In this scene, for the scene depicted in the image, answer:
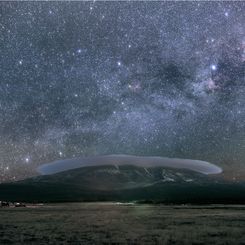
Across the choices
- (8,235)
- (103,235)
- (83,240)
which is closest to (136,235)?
(103,235)

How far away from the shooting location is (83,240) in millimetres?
39281

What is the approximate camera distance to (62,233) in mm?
45781

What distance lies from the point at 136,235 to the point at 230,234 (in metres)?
9.32

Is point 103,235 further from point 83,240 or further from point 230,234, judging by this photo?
point 230,234

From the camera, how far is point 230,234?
4353 cm

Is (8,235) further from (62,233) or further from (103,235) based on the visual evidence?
(103,235)

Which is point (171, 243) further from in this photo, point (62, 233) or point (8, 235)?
point (8, 235)

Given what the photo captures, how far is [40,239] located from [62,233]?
6038 mm

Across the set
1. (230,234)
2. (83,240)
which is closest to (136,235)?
(83,240)

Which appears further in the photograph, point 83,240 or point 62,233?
point 62,233

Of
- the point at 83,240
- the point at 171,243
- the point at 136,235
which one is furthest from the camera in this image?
the point at 136,235

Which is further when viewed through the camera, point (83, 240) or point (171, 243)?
point (83, 240)

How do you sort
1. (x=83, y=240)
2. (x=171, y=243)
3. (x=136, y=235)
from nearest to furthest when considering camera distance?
(x=171, y=243), (x=83, y=240), (x=136, y=235)

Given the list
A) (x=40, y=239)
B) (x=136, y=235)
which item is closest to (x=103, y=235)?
(x=136, y=235)
